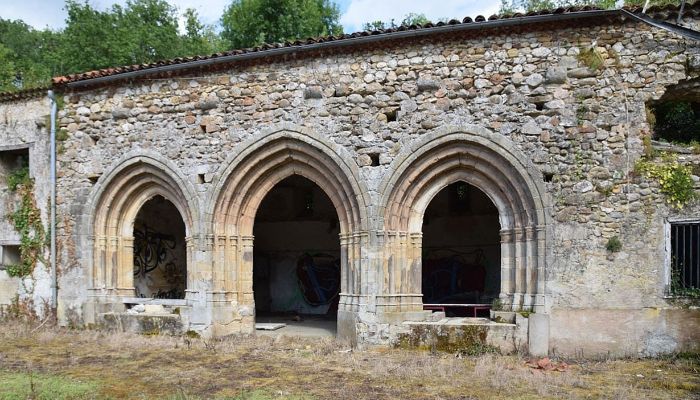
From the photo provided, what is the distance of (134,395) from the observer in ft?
22.3

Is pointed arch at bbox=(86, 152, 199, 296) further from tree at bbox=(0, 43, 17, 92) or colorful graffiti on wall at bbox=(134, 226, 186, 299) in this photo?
tree at bbox=(0, 43, 17, 92)

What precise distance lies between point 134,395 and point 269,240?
369 inches

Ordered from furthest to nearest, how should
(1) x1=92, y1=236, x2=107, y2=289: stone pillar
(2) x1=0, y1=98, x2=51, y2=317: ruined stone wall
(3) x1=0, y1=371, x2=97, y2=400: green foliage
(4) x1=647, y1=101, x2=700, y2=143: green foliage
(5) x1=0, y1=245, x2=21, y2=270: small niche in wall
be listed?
(4) x1=647, y1=101, x2=700, y2=143: green foliage → (5) x1=0, y1=245, x2=21, y2=270: small niche in wall → (2) x1=0, y1=98, x2=51, y2=317: ruined stone wall → (1) x1=92, y1=236, x2=107, y2=289: stone pillar → (3) x1=0, y1=371, x2=97, y2=400: green foliage

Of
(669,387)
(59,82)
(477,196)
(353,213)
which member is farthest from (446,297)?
(59,82)

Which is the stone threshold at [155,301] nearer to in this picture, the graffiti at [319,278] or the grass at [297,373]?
the grass at [297,373]

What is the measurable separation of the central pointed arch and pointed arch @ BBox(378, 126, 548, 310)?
0.60m

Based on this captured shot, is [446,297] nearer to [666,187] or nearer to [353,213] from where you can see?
[353,213]

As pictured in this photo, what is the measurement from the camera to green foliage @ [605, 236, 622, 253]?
28.5 ft

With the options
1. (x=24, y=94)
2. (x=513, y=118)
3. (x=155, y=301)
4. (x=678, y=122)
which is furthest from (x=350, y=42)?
(x=678, y=122)

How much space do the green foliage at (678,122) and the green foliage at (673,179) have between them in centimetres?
444

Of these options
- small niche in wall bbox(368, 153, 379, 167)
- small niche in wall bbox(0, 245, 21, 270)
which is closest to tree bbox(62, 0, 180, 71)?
small niche in wall bbox(0, 245, 21, 270)

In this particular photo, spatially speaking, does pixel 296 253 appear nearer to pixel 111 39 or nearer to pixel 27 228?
pixel 27 228

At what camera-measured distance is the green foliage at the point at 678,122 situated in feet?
41.6

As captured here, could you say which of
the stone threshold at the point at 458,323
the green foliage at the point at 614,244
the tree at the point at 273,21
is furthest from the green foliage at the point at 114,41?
the green foliage at the point at 614,244
